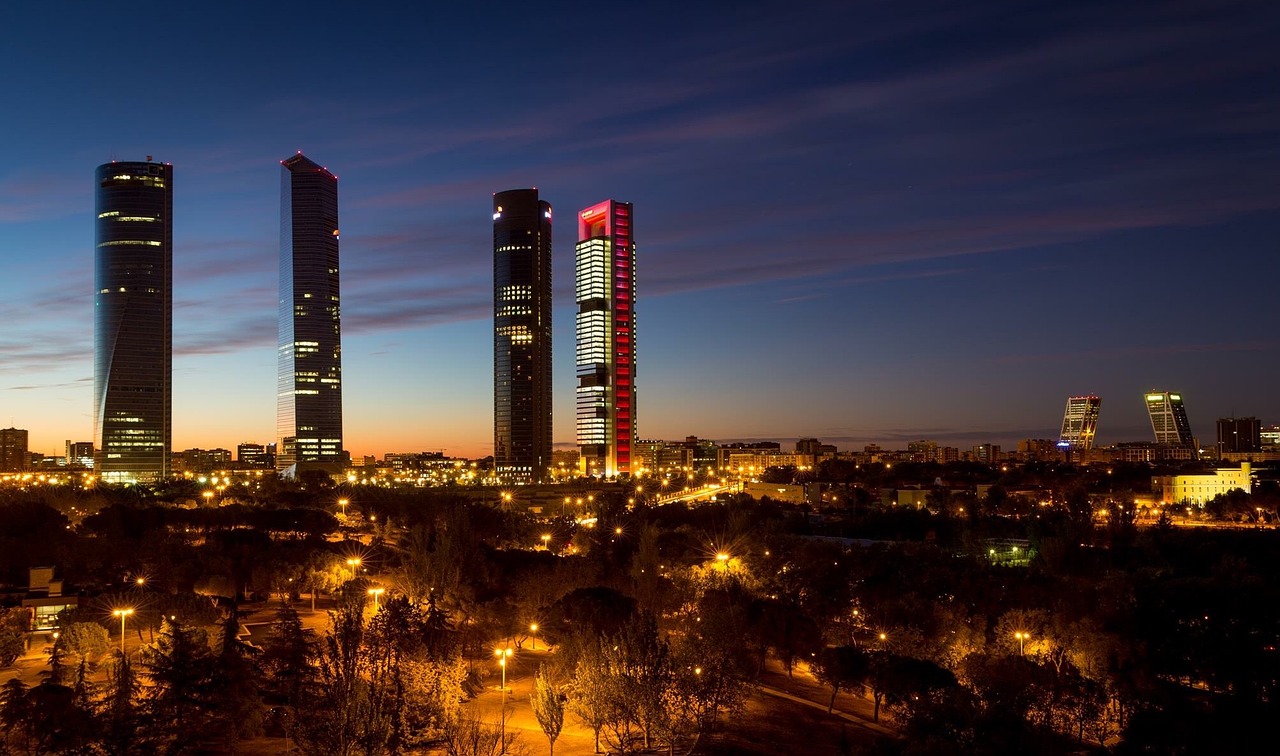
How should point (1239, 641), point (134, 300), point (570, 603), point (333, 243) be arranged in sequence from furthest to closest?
A: point (333, 243)
point (134, 300)
point (570, 603)
point (1239, 641)

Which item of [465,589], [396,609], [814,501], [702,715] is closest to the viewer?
[702,715]

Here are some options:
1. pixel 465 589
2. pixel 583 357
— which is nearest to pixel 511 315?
pixel 583 357

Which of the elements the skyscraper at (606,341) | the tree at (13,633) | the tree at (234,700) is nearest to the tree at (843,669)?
the tree at (234,700)

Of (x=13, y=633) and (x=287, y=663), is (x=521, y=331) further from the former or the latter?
(x=287, y=663)

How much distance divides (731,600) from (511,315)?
11522cm

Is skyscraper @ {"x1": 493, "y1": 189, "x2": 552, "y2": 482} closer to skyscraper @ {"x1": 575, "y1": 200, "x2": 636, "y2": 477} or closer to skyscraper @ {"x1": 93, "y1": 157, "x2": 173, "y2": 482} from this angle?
skyscraper @ {"x1": 575, "y1": 200, "x2": 636, "y2": 477}

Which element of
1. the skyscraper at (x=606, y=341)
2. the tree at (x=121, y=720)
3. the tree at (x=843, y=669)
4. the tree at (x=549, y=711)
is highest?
the skyscraper at (x=606, y=341)

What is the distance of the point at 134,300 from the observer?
11994 centimetres

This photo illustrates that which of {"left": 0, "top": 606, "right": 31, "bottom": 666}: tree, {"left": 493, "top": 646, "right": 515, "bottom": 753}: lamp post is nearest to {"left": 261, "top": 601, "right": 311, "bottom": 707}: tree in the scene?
{"left": 493, "top": 646, "right": 515, "bottom": 753}: lamp post

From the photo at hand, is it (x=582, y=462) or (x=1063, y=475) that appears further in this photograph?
(x=582, y=462)

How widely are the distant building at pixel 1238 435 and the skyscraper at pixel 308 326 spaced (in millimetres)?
171284

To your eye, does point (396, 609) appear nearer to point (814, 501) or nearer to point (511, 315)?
point (814, 501)

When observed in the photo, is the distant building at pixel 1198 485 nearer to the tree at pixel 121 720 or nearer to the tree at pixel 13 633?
the tree at pixel 13 633

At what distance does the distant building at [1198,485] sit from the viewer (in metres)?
88.8
